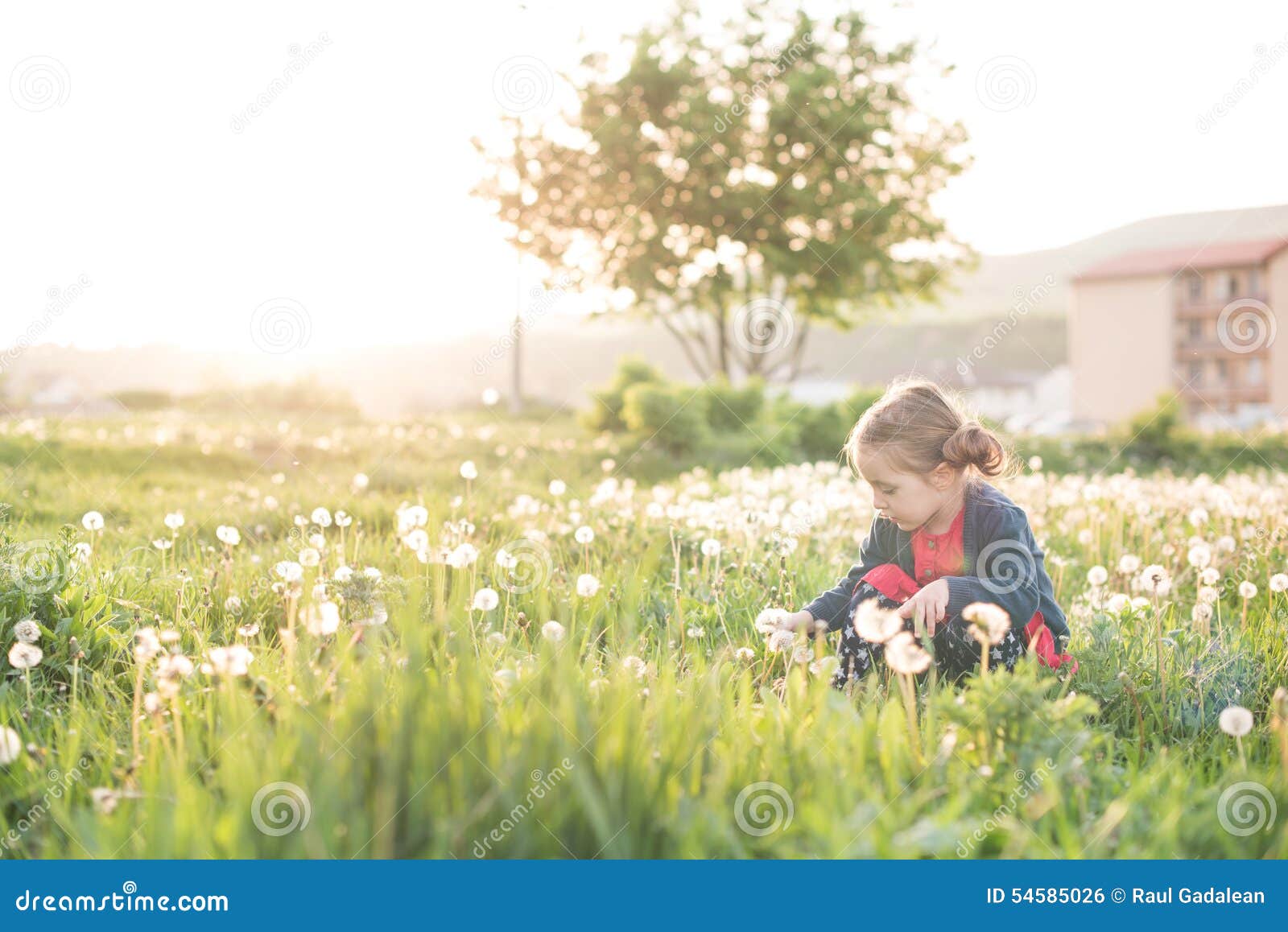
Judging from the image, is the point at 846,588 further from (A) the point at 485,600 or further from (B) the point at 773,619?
(A) the point at 485,600

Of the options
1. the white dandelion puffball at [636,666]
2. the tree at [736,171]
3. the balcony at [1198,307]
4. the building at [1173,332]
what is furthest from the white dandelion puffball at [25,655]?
the balcony at [1198,307]

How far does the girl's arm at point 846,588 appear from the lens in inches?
148

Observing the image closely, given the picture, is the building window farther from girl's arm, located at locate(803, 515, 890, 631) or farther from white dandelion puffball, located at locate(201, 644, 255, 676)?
white dandelion puffball, located at locate(201, 644, 255, 676)

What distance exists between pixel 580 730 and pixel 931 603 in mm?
1575

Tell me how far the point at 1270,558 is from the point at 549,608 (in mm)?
4297

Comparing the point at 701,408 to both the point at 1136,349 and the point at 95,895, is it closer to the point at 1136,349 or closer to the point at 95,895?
the point at 95,895

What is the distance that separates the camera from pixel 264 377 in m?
26.1

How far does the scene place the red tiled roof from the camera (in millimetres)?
66812

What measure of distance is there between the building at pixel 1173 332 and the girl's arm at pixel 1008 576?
238 feet

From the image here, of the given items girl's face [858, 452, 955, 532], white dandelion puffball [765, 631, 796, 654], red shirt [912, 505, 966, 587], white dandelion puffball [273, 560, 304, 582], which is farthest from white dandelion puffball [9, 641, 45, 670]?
red shirt [912, 505, 966, 587]

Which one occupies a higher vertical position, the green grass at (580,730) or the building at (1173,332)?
the building at (1173,332)

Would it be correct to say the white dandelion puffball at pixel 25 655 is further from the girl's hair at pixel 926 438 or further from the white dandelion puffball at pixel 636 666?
the girl's hair at pixel 926 438

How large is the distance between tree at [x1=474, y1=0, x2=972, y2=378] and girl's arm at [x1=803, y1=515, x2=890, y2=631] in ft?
59.0

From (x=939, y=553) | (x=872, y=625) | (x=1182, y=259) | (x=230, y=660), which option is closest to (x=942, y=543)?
(x=939, y=553)
